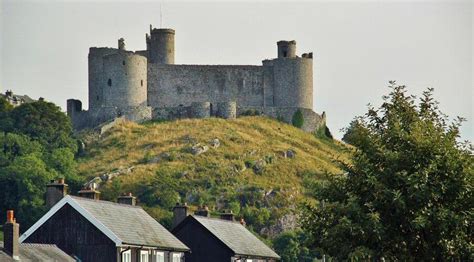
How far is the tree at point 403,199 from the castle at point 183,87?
346ft

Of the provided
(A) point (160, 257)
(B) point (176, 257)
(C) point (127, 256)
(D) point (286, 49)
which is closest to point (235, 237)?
(B) point (176, 257)

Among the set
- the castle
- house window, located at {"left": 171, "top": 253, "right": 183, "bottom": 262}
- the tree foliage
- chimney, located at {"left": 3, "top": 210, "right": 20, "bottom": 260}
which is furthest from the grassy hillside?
chimney, located at {"left": 3, "top": 210, "right": 20, "bottom": 260}

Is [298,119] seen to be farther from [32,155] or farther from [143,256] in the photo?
[143,256]

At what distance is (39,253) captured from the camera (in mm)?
46938

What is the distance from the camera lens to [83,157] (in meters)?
136

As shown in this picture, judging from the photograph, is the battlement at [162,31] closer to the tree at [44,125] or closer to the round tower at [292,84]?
the round tower at [292,84]

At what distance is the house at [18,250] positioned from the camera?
143 feet

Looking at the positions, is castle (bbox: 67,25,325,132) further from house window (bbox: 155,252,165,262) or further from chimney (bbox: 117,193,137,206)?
house window (bbox: 155,252,165,262)

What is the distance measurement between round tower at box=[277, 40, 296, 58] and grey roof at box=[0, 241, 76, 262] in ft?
352

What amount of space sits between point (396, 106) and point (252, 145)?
3859 inches

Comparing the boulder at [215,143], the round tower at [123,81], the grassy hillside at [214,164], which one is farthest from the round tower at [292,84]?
the boulder at [215,143]

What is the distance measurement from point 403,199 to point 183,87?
11353 cm

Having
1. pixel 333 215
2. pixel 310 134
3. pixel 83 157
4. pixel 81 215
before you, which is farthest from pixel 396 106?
pixel 310 134

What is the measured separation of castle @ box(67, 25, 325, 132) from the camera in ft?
480
